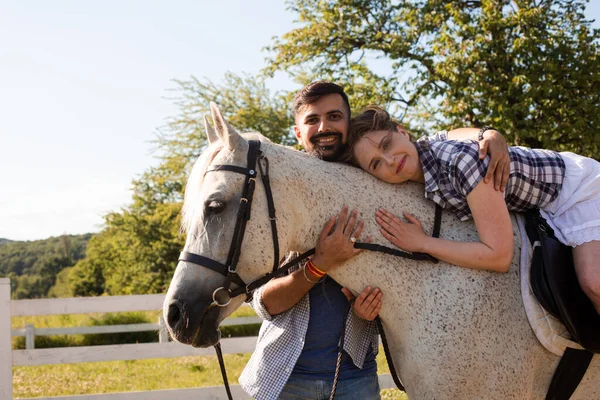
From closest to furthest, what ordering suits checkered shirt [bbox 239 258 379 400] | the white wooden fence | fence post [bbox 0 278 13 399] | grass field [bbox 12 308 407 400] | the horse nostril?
the horse nostril → checkered shirt [bbox 239 258 379 400] → fence post [bbox 0 278 13 399] → the white wooden fence → grass field [bbox 12 308 407 400]

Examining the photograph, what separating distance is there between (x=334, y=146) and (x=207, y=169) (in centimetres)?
73

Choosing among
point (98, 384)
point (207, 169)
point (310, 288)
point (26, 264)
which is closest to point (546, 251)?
point (310, 288)

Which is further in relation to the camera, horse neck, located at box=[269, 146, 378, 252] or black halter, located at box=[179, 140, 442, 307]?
horse neck, located at box=[269, 146, 378, 252]

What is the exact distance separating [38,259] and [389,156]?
87669 millimetres

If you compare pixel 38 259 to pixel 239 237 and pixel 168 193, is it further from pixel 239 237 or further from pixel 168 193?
pixel 239 237

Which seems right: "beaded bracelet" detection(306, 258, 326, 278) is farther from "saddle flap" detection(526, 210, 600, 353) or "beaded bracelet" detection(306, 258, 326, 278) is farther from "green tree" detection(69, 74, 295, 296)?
"green tree" detection(69, 74, 295, 296)

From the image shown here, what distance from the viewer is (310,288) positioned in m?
2.71

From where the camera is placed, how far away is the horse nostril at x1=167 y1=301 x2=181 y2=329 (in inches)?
92.3

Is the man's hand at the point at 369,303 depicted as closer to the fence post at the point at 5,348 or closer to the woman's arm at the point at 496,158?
the woman's arm at the point at 496,158

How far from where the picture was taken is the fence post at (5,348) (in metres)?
5.68

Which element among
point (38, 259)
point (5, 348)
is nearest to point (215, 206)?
point (5, 348)

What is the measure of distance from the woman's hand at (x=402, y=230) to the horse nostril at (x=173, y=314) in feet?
3.21

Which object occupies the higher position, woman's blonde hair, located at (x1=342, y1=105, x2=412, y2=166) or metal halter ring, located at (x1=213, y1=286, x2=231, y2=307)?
woman's blonde hair, located at (x1=342, y1=105, x2=412, y2=166)

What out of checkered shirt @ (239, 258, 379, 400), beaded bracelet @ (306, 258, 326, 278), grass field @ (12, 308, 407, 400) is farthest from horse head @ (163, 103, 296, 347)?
grass field @ (12, 308, 407, 400)
